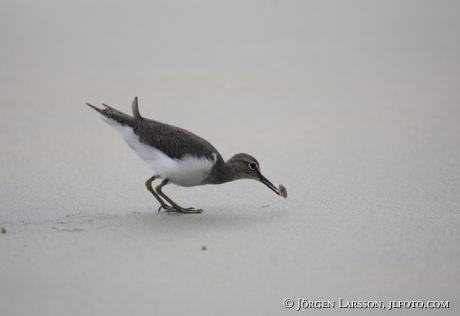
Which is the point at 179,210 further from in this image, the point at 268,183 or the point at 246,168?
the point at 268,183

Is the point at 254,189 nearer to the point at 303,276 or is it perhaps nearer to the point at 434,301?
the point at 303,276

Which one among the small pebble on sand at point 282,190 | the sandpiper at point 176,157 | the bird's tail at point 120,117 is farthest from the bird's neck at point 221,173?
the bird's tail at point 120,117

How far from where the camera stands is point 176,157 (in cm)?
600

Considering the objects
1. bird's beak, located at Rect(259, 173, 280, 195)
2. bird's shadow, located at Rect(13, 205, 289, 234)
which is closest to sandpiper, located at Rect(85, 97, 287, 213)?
bird's beak, located at Rect(259, 173, 280, 195)

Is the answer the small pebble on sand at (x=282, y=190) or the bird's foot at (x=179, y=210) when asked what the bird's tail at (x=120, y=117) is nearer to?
the bird's foot at (x=179, y=210)

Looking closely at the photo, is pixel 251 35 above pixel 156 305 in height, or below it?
above

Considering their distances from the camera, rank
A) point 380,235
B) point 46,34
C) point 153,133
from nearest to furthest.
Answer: point 380,235
point 153,133
point 46,34

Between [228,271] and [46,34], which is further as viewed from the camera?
[46,34]

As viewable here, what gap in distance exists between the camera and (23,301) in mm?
4047

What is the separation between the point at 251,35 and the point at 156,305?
8.04 metres

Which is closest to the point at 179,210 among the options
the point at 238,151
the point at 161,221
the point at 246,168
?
the point at 161,221

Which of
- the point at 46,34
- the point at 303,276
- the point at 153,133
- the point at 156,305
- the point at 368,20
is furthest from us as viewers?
the point at 368,20

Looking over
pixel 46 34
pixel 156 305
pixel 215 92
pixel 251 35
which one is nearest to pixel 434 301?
pixel 156 305

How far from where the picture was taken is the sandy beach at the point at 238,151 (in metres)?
4.31
